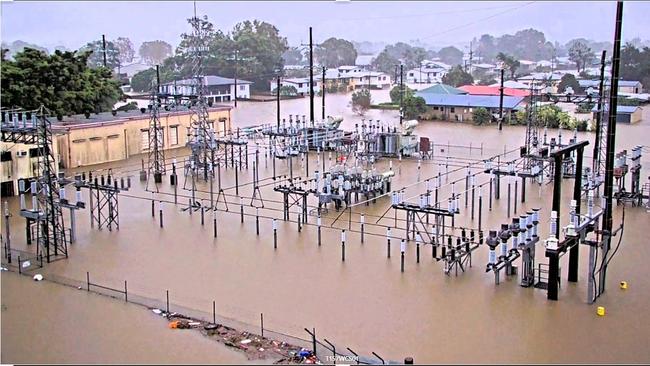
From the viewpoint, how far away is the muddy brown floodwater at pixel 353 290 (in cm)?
550

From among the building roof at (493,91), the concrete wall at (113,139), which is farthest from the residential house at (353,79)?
the concrete wall at (113,139)

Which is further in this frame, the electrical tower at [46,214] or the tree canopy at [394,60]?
the tree canopy at [394,60]

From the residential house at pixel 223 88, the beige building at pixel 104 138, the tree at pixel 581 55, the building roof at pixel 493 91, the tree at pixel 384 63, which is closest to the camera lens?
the beige building at pixel 104 138

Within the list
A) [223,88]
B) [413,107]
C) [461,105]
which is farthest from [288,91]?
[461,105]

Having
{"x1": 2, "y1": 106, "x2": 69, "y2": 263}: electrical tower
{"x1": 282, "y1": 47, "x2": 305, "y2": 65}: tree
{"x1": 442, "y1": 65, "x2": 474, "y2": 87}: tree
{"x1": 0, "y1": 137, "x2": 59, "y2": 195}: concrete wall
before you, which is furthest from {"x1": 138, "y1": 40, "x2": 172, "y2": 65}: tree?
{"x1": 2, "y1": 106, "x2": 69, "y2": 263}: electrical tower

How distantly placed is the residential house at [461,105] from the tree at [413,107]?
0.67ft

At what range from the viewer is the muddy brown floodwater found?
18.0 feet

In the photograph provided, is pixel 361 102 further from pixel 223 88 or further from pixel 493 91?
pixel 223 88

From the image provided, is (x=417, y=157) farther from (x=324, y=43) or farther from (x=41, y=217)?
(x=324, y=43)

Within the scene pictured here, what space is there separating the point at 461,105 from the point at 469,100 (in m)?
0.48

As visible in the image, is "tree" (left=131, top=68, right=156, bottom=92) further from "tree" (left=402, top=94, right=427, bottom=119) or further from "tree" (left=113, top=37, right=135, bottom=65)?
"tree" (left=113, top=37, right=135, bottom=65)

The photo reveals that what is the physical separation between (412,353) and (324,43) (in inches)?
1424

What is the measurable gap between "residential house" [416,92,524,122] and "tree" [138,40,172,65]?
24.8m

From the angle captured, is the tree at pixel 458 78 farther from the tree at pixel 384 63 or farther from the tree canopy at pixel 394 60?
the tree at pixel 384 63
